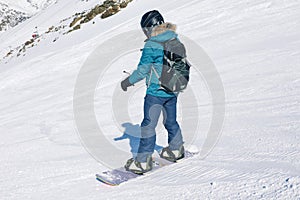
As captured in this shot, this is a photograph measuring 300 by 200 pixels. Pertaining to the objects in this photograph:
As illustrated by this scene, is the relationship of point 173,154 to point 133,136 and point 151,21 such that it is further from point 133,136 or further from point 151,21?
point 151,21

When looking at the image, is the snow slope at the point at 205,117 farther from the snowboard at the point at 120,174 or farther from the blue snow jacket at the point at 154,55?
the blue snow jacket at the point at 154,55

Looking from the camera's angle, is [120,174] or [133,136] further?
[133,136]

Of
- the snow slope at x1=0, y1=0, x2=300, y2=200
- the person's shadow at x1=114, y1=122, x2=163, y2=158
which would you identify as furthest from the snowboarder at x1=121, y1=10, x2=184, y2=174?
the person's shadow at x1=114, y1=122, x2=163, y2=158

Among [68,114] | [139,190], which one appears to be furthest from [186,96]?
[139,190]

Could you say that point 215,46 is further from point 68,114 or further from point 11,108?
point 11,108

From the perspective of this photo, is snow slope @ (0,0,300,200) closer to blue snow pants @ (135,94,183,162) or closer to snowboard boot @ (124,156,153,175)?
snowboard boot @ (124,156,153,175)

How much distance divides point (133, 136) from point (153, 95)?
174 cm

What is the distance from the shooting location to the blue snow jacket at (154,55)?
3.89 meters

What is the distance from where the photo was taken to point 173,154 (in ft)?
14.9

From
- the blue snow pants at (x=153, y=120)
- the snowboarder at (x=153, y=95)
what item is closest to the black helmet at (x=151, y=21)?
the snowboarder at (x=153, y=95)

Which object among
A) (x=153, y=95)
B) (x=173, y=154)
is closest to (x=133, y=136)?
(x=173, y=154)

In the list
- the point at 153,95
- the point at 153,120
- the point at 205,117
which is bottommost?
the point at 205,117

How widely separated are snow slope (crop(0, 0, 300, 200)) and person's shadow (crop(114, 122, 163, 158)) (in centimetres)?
29

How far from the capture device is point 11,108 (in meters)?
9.04
